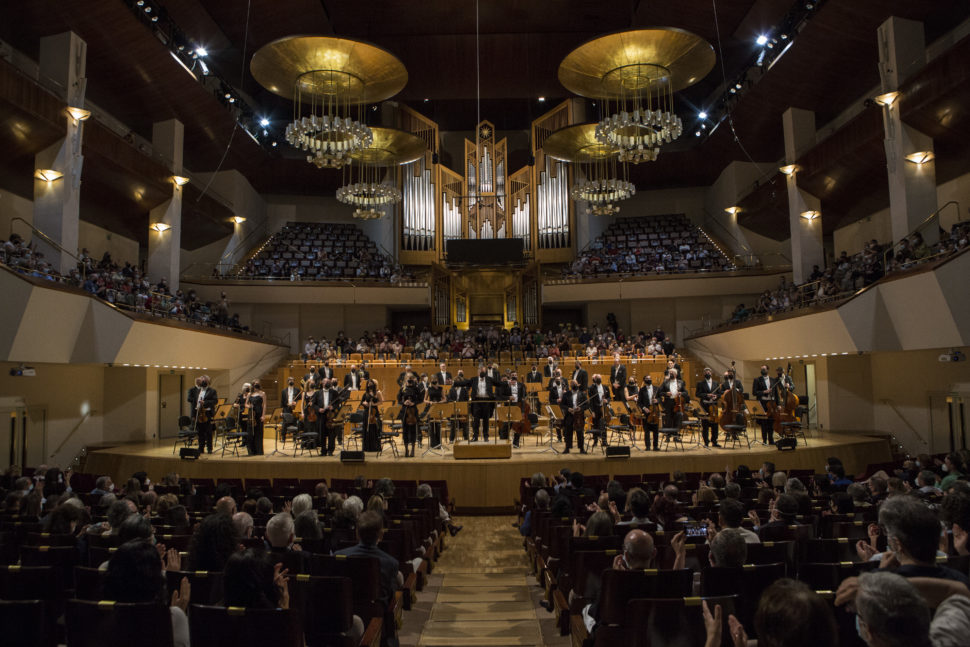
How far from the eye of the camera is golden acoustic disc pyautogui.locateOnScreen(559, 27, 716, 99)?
1104cm

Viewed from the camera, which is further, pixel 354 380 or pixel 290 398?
pixel 354 380

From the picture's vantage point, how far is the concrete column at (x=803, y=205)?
629 inches

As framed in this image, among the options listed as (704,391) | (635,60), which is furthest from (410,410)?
(635,60)

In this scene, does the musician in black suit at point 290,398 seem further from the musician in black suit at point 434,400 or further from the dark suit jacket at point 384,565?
the dark suit jacket at point 384,565

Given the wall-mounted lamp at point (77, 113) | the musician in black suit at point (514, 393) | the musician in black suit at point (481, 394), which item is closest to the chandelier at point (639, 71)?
the musician in black suit at point (514, 393)

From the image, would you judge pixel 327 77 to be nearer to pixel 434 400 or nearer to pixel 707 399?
pixel 434 400

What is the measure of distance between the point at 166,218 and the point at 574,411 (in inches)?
469

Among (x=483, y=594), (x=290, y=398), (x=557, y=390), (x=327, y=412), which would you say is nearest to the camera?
(x=483, y=594)

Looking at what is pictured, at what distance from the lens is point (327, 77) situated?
1237cm

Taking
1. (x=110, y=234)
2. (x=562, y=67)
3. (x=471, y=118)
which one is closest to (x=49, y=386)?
(x=110, y=234)

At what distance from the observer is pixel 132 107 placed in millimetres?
15742

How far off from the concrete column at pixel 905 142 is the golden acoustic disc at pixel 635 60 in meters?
3.37

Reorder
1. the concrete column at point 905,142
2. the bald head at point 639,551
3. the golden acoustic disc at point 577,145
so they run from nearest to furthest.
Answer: the bald head at point 639,551 → the concrete column at point 905,142 → the golden acoustic disc at point 577,145

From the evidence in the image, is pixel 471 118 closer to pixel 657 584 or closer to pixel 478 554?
pixel 478 554
